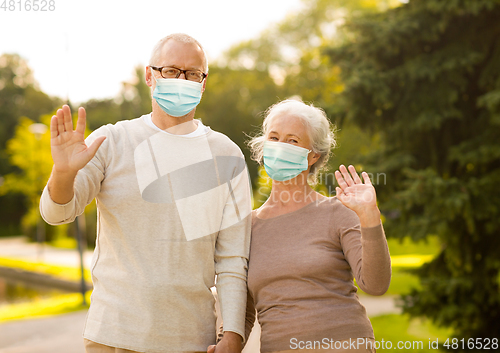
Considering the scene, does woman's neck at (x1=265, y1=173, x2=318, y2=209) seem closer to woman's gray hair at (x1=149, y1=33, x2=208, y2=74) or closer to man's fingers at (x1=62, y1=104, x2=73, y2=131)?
woman's gray hair at (x1=149, y1=33, x2=208, y2=74)

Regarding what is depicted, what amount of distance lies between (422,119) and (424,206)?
1.16 meters

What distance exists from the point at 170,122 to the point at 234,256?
748 mm

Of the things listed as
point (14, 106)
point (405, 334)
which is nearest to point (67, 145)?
point (405, 334)

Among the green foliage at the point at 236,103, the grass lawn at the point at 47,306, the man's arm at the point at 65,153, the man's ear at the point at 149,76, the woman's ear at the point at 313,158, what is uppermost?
the man's ear at the point at 149,76

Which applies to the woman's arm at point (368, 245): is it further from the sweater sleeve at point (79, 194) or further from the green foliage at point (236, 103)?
the green foliage at point (236, 103)

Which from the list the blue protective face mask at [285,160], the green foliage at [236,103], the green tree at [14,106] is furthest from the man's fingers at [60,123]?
the green tree at [14,106]

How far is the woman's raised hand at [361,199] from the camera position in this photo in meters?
2.14

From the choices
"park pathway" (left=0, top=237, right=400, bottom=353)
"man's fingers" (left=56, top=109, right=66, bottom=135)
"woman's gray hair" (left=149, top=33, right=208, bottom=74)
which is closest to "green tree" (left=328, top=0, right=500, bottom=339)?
"park pathway" (left=0, top=237, right=400, bottom=353)

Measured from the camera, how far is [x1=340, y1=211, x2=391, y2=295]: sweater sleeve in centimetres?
213

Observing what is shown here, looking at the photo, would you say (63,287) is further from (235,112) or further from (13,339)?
(235,112)

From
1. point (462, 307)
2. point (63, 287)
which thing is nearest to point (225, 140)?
point (462, 307)

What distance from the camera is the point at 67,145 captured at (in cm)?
199

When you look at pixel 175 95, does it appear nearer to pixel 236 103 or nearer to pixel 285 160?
pixel 285 160

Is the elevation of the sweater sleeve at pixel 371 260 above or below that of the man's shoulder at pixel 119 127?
below
